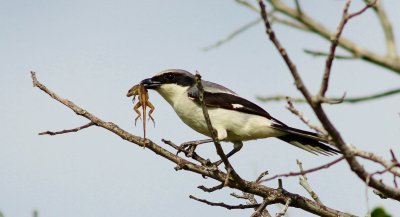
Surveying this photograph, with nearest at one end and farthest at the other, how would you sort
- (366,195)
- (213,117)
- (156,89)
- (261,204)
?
(366,195)
(261,204)
(213,117)
(156,89)

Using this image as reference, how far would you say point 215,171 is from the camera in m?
4.29

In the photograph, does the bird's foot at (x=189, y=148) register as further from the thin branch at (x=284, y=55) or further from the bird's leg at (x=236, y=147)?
the thin branch at (x=284, y=55)

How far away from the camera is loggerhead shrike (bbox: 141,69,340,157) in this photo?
6299 millimetres

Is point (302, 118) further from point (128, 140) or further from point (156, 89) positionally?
point (156, 89)

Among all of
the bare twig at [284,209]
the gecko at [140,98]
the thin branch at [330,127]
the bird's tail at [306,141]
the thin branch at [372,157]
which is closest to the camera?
the thin branch at [330,127]

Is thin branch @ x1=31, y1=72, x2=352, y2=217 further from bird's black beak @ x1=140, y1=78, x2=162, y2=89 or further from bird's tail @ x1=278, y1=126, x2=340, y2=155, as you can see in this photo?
bird's black beak @ x1=140, y1=78, x2=162, y2=89

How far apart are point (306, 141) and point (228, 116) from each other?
80 cm

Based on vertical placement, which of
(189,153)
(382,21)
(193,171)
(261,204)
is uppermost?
(189,153)

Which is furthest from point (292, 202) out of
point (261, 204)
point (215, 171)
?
point (215, 171)

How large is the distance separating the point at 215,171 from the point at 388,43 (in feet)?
9.19

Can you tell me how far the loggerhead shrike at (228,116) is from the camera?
630 centimetres

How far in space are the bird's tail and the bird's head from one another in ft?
3.76

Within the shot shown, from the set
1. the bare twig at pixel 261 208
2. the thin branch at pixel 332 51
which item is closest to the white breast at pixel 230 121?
the bare twig at pixel 261 208

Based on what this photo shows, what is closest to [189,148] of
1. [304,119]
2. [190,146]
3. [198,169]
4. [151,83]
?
[190,146]
